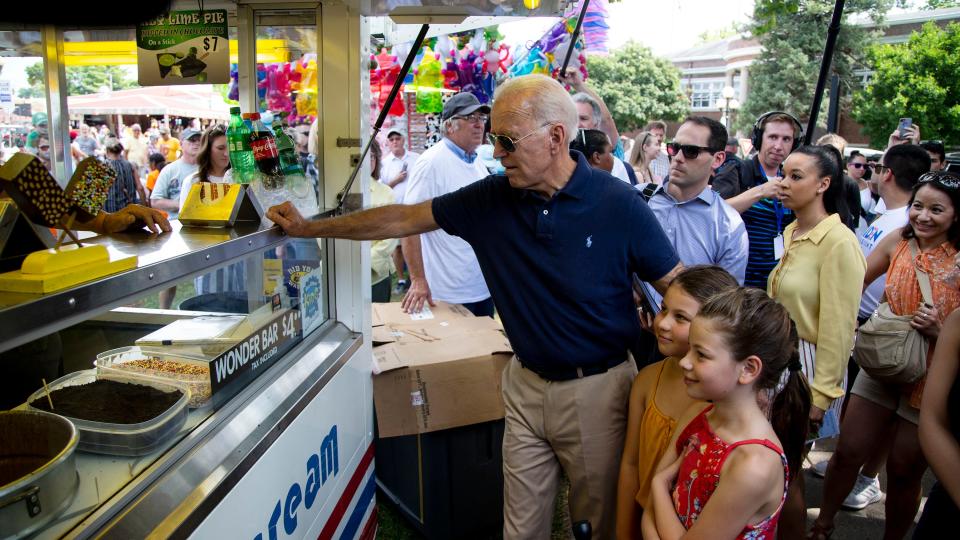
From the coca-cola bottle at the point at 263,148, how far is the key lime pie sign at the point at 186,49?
233 millimetres

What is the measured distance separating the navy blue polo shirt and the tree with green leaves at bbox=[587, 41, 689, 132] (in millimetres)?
46827

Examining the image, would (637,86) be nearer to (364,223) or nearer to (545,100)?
(545,100)

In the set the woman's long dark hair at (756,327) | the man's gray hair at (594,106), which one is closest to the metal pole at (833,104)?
the man's gray hair at (594,106)

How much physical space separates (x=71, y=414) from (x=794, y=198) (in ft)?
9.38

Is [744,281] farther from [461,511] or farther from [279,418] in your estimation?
[279,418]

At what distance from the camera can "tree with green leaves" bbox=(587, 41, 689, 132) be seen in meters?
47.3

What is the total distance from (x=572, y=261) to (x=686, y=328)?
0.46 metres

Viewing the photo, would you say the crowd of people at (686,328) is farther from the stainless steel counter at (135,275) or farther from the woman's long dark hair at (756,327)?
the stainless steel counter at (135,275)

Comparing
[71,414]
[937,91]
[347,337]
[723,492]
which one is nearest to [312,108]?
[347,337]

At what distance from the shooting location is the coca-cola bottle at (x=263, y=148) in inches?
93.4

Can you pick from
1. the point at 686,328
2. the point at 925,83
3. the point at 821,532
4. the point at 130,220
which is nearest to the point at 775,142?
the point at 821,532

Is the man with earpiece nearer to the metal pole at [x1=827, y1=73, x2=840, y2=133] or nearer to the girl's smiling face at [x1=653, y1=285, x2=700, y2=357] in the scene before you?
the girl's smiling face at [x1=653, y1=285, x2=700, y2=357]

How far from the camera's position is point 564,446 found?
97.6 inches

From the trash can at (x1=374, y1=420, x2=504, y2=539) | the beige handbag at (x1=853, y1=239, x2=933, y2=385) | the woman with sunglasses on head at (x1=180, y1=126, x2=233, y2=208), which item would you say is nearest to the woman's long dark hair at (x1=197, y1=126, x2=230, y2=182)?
the woman with sunglasses on head at (x1=180, y1=126, x2=233, y2=208)
